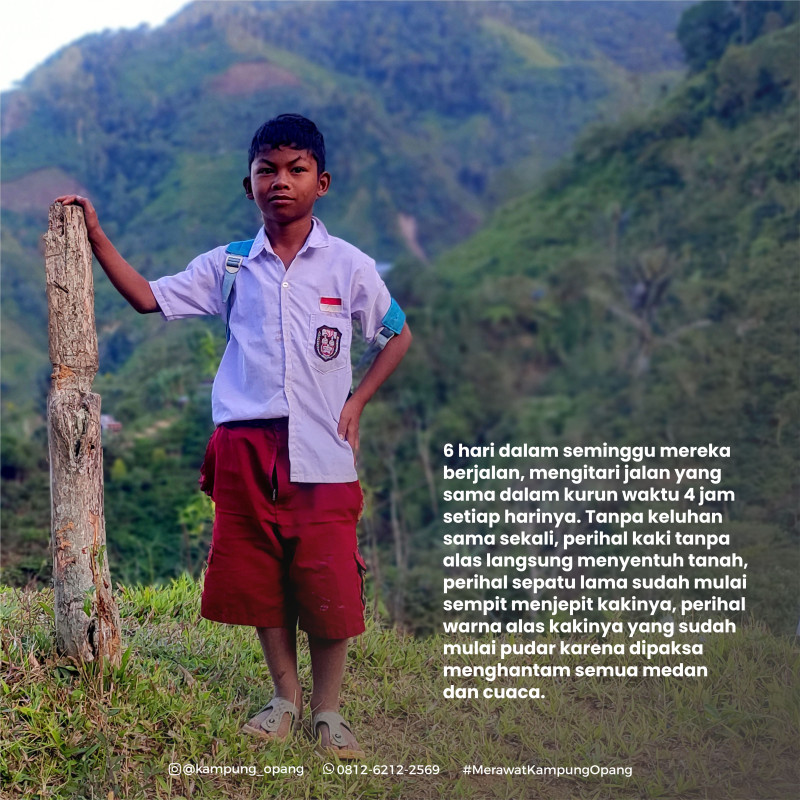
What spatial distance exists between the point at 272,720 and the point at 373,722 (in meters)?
0.51

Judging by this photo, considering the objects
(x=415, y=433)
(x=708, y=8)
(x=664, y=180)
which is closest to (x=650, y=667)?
(x=415, y=433)

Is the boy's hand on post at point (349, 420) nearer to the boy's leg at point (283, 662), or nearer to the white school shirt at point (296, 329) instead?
the white school shirt at point (296, 329)

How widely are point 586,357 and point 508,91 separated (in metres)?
39.5

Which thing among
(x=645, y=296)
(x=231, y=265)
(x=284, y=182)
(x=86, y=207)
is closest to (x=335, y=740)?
(x=231, y=265)

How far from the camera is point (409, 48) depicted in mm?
72562

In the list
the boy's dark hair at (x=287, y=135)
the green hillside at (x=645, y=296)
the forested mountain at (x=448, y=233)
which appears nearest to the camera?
the boy's dark hair at (x=287, y=135)

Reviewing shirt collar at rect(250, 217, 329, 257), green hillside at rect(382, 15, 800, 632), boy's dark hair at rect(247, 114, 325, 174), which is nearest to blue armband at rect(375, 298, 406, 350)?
shirt collar at rect(250, 217, 329, 257)

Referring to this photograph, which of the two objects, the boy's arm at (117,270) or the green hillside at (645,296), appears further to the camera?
the green hillside at (645,296)

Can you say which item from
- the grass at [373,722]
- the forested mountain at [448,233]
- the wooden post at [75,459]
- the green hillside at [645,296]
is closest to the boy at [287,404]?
the wooden post at [75,459]

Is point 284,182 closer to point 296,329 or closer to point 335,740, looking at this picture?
point 296,329

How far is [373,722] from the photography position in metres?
3.35

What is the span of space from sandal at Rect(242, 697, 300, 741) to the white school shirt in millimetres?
743

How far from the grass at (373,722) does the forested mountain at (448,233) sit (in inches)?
78.0

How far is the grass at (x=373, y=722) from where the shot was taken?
111 inches
